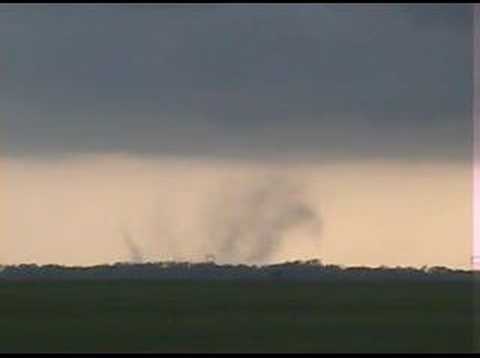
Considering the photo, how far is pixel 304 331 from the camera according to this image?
2450 centimetres

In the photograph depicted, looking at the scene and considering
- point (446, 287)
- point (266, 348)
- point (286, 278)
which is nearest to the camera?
point (266, 348)

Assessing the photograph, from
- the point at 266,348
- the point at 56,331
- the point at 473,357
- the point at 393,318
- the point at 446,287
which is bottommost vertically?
the point at 473,357

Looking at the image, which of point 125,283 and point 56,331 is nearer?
point 56,331

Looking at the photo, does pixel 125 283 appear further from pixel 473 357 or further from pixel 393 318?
pixel 473 357

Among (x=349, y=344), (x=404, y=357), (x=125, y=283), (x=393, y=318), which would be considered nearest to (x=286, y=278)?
(x=125, y=283)

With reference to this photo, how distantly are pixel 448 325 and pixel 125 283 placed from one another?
186 feet

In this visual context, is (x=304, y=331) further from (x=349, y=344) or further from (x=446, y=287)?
(x=446, y=287)

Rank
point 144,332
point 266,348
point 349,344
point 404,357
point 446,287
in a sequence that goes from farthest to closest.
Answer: point 446,287 < point 144,332 < point 349,344 < point 266,348 < point 404,357

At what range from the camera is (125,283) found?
3182 inches

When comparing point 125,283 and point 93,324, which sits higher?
point 125,283

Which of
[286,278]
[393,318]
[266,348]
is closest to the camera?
[266,348]

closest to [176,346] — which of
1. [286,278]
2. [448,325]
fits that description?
[448,325]

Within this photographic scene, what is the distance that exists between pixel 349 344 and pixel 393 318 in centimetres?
1058

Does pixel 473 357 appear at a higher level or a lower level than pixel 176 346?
lower
